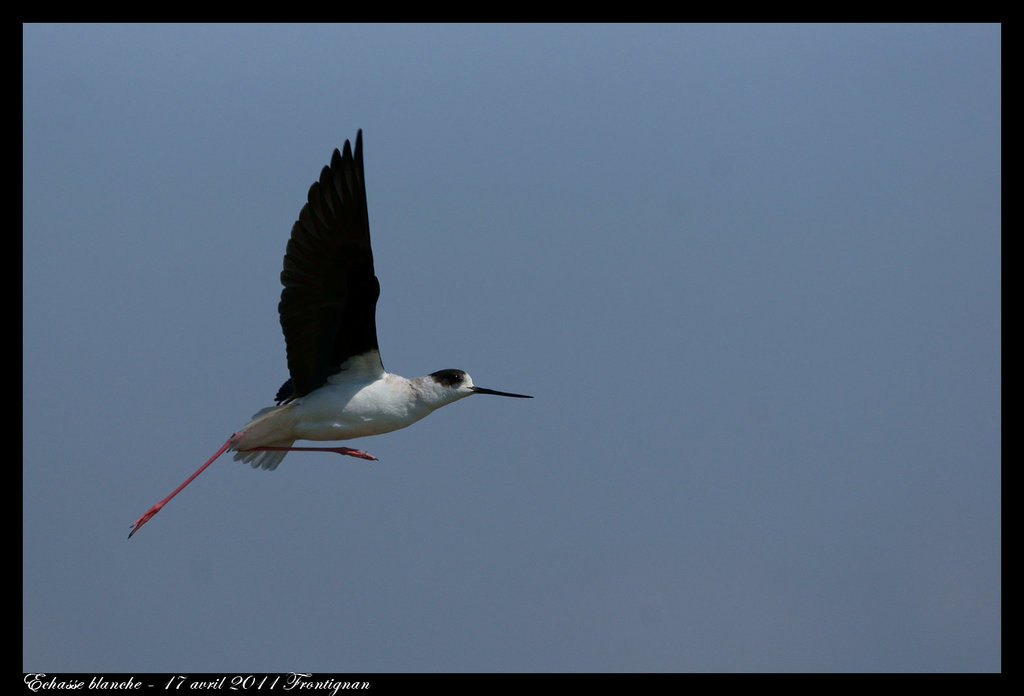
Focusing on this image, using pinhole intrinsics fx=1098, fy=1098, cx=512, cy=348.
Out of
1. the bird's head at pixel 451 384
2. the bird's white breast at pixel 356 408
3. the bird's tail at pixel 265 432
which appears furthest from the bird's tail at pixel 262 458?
the bird's head at pixel 451 384

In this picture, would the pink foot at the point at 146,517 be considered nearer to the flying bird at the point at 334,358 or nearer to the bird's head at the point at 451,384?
the flying bird at the point at 334,358

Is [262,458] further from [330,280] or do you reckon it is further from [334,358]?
[330,280]

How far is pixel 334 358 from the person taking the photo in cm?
884

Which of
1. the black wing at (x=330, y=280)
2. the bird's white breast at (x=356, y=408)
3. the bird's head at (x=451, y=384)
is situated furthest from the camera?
the bird's head at (x=451, y=384)

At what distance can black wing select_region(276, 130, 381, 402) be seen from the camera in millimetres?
8148

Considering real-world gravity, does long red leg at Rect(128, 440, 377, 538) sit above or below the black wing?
below

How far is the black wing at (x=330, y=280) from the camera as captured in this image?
815 centimetres

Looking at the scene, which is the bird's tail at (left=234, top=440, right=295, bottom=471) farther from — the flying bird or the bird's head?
the bird's head

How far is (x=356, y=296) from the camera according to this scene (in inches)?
339

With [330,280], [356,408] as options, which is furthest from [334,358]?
[330,280]

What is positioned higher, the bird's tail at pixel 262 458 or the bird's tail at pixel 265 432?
the bird's tail at pixel 265 432

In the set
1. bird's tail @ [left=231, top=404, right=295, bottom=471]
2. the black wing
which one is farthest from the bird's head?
bird's tail @ [left=231, top=404, right=295, bottom=471]
